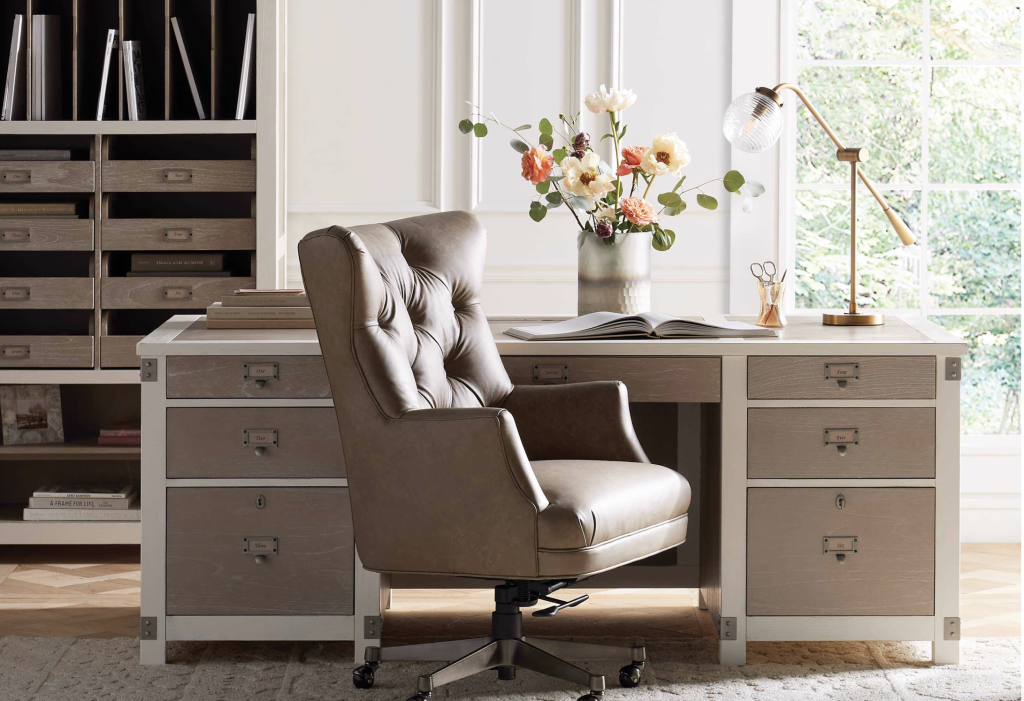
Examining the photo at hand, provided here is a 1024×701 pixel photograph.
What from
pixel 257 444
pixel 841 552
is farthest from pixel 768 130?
pixel 257 444

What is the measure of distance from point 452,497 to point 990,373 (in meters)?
2.28

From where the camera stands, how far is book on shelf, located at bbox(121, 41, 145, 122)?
2.97 meters

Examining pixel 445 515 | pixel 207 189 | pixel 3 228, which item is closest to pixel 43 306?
pixel 3 228

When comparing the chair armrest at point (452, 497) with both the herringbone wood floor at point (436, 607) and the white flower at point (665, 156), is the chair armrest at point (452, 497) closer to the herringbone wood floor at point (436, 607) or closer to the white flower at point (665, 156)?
the herringbone wood floor at point (436, 607)

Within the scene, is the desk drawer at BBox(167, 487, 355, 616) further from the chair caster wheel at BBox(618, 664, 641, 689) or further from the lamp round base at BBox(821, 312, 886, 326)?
the lamp round base at BBox(821, 312, 886, 326)

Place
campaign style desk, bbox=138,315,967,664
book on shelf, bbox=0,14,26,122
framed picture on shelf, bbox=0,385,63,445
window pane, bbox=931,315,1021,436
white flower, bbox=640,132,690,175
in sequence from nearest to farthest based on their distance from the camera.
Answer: campaign style desk, bbox=138,315,967,664
white flower, bbox=640,132,690,175
book on shelf, bbox=0,14,26,122
framed picture on shelf, bbox=0,385,63,445
window pane, bbox=931,315,1021,436

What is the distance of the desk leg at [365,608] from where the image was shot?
225 cm

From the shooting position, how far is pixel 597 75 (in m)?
3.27

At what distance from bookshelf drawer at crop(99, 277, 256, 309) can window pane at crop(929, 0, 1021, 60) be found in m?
2.32

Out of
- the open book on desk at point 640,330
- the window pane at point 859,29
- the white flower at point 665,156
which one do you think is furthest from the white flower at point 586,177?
the window pane at point 859,29

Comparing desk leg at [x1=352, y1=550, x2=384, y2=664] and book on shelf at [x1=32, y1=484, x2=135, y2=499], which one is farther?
book on shelf at [x1=32, y1=484, x2=135, y2=499]

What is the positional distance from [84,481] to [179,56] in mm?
1308

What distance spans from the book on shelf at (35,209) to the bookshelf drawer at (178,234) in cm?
12

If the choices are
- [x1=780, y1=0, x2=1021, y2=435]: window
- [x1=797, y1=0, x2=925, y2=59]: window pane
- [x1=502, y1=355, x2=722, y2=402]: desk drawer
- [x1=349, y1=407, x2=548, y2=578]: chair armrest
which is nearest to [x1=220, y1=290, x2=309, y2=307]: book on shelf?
[x1=502, y1=355, x2=722, y2=402]: desk drawer
